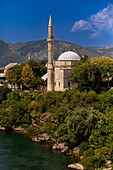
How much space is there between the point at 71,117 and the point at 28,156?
6.45 m

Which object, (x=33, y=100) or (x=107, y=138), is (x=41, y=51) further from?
(x=107, y=138)

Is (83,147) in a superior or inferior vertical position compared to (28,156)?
superior

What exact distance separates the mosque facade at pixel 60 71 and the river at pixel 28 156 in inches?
507

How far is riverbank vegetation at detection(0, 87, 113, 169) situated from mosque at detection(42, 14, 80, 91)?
2605 millimetres

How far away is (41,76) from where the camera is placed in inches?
2357

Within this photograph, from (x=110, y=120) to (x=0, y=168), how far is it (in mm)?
12453

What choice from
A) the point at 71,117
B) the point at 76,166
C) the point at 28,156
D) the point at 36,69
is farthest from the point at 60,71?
the point at 76,166

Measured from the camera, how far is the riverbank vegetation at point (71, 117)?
32156 mm

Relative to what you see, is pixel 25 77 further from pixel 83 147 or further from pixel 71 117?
pixel 83 147

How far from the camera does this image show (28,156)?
33.4 m

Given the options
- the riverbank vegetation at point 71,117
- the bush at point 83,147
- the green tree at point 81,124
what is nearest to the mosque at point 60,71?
the riverbank vegetation at point 71,117

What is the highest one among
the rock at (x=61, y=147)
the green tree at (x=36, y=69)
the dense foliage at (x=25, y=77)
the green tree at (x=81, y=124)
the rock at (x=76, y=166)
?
the green tree at (x=36, y=69)

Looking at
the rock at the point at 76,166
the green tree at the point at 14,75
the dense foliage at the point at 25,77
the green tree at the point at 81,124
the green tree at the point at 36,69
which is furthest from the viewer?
the green tree at the point at 36,69

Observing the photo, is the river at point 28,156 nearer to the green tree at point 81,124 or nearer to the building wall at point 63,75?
the green tree at point 81,124
